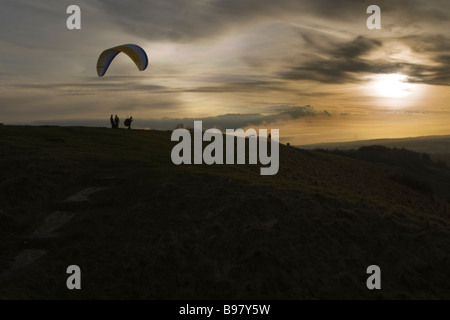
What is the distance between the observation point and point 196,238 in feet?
59.3

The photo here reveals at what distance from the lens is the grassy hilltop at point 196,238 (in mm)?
15391

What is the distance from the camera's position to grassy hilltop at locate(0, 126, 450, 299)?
50.5 feet

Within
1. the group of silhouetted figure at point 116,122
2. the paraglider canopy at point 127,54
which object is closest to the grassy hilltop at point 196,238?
the paraglider canopy at point 127,54

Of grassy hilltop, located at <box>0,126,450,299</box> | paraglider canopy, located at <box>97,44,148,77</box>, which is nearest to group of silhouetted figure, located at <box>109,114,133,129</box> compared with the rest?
paraglider canopy, located at <box>97,44,148,77</box>

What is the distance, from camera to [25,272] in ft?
49.9

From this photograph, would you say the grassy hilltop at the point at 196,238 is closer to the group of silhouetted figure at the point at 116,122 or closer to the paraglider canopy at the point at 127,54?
the paraglider canopy at the point at 127,54

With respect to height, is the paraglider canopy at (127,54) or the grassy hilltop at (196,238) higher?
the paraglider canopy at (127,54)

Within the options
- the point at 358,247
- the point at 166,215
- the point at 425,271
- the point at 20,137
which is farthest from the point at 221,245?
the point at 20,137

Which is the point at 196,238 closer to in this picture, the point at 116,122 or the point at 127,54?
the point at 127,54

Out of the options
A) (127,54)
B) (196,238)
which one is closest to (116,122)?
(127,54)

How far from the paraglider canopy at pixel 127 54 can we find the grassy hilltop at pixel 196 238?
12.4 metres

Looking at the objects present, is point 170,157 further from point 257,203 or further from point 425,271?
point 425,271

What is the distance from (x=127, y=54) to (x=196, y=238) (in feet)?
78.4

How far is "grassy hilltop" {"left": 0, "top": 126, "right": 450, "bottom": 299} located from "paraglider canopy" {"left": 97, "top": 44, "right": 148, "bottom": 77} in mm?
12432
